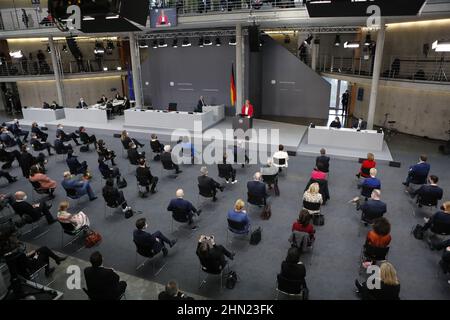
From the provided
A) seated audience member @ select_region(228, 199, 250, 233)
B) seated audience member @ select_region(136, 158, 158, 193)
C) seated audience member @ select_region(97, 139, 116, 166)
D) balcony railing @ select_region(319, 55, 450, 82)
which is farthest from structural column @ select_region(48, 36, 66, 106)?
seated audience member @ select_region(228, 199, 250, 233)

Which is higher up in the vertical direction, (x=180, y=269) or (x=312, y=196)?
(x=312, y=196)

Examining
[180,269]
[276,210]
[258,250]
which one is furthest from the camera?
[276,210]

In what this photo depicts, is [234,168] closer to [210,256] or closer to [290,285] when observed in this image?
[210,256]

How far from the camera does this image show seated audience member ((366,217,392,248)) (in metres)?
5.17

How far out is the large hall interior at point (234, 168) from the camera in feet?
17.4

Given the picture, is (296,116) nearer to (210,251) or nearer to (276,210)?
(276,210)

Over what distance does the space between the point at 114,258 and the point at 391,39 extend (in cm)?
1646

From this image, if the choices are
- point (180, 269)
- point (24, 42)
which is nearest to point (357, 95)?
point (180, 269)

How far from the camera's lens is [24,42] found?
22.6 metres

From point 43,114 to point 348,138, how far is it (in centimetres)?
1664

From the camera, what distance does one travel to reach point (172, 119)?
1497 cm

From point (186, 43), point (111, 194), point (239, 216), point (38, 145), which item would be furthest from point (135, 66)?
point (239, 216)

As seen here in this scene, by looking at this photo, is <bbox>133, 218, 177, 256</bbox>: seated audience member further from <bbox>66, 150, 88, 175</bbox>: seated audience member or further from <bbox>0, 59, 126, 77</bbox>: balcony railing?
<bbox>0, 59, 126, 77</bbox>: balcony railing

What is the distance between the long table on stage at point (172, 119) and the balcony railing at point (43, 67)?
389 inches
